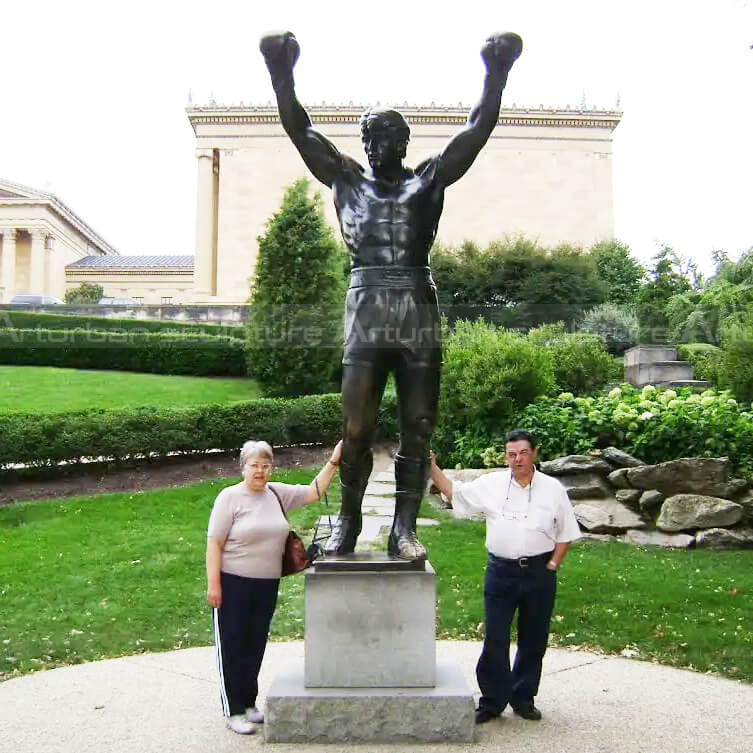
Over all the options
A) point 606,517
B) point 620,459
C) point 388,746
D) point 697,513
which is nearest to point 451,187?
point 620,459

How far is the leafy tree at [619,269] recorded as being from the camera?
30703 millimetres

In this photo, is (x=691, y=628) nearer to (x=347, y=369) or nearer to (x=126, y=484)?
(x=347, y=369)

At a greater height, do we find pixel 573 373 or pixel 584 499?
pixel 573 373

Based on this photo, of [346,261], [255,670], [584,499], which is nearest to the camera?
[255,670]

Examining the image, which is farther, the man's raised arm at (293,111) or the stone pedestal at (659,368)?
the stone pedestal at (659,368)

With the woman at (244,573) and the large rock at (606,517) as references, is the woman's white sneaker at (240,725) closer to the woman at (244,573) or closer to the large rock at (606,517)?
the woman at (244,573)

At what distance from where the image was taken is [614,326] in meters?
21.5

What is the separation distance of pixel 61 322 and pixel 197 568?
16547 mm

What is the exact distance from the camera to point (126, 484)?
37.1ft

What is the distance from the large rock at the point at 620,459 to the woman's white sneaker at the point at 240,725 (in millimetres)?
6727

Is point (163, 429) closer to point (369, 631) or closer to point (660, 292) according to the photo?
point (369, 631)

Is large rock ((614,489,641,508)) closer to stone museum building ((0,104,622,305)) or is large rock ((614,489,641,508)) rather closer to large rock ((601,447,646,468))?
large rock ((601,447,646,468))

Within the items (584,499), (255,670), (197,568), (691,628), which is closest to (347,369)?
(255,670)

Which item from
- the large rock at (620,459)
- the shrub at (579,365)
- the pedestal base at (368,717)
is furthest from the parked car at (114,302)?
the pedestal base at (368,717)
